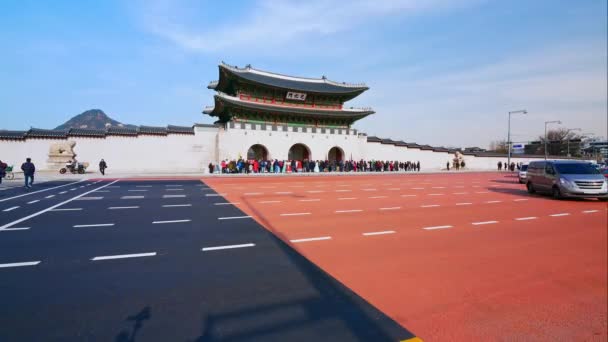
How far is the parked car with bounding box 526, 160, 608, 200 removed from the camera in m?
10.1

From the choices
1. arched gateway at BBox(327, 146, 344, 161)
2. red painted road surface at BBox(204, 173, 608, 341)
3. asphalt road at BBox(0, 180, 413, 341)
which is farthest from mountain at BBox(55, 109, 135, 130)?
red painted road surface at BBox(204, 173, 608, 341)

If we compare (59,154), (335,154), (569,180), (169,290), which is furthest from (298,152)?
(169,290)

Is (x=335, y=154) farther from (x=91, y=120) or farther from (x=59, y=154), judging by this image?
(x=91, y=120)

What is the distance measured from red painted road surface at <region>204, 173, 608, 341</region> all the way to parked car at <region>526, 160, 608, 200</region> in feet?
7.29

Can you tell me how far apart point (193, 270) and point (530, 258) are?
5082mm

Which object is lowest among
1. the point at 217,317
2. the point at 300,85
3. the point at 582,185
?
the point at 217,317

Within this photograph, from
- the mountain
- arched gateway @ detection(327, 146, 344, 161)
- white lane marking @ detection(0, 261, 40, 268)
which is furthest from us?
the mountain

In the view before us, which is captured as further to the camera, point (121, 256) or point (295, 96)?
point (295, 96)

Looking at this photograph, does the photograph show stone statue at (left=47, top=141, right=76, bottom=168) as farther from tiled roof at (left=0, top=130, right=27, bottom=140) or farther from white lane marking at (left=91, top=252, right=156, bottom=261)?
white lane marking at (left=91, top=252, right=156, bottom=261)

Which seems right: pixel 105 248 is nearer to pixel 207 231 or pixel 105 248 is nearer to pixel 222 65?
pixel 207 231

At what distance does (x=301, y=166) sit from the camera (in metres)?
33.0

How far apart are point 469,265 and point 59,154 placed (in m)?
30.6

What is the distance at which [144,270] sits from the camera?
3770 millimetres

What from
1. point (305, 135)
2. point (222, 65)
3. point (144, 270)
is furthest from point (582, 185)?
point (222, 65)
